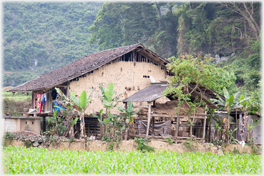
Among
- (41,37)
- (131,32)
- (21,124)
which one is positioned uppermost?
(41,37)

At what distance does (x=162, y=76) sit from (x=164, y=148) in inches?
236

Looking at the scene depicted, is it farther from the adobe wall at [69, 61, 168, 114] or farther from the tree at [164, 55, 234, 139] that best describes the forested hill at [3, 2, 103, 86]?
the tree at [164, 55, 234, 139]

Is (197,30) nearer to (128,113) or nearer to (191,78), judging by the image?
(191,78)

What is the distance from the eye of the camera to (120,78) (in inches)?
689

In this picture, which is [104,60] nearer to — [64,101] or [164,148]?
[64,101]

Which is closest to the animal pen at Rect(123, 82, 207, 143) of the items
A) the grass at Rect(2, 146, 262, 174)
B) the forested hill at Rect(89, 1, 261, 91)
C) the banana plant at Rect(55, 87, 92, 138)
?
the banana plant at Rect(55, 87, 92, 138)

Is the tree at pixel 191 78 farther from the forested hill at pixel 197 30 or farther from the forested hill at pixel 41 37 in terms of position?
the forested hill at pixel 41 37

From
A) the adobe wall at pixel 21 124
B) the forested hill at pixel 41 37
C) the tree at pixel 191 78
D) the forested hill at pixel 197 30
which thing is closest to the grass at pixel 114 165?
the tree at pixel 191 78

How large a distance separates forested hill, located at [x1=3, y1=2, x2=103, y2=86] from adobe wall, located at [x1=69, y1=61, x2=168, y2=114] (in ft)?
93.5

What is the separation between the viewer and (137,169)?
30.3 ft

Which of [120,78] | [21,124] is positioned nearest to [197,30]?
[120,78]

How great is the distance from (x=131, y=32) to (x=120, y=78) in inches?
776

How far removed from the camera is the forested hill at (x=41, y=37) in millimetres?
44031

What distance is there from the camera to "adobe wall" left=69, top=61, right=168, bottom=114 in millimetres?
16625
